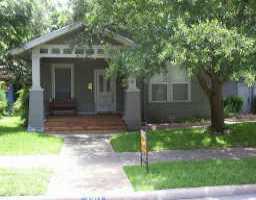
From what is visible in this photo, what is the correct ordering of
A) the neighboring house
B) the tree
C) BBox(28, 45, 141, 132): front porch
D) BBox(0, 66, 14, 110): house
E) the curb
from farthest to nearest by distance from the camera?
BBox(0, 66, 14, 110): house
the neighboring house
BBox(28, 45, 141, 132): front porch
the tree
the curb

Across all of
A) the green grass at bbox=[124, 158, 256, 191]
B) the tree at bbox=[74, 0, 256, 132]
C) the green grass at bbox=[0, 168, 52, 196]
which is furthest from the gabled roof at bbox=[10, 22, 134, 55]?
the green grass at bbox=[0, 168, 52, 196]

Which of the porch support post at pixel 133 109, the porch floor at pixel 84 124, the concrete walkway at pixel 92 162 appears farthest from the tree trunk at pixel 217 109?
the porch floor at pixel 84 124

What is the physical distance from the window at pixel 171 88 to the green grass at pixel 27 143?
281 inches

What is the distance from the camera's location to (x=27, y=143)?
50.3 feet

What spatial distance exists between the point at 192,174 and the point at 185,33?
10.9ft

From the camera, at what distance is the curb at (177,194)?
345 inches

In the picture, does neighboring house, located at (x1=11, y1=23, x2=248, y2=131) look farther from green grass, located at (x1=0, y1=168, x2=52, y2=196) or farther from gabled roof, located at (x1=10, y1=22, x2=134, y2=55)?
green grass, located at (x1=0, y1=168, x2=52, y2=196)

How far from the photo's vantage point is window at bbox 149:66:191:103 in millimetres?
22547

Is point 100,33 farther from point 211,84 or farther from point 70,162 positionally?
point 70,162

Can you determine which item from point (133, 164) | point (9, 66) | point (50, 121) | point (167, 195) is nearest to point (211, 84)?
point (133, 164)

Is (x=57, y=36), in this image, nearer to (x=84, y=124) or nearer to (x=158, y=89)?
(x=84, y=124)

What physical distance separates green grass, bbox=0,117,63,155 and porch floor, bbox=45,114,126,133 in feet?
6.83

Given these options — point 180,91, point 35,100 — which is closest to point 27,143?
point 35,100

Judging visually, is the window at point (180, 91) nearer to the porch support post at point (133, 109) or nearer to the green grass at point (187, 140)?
the porch support post at point (133, 109)
